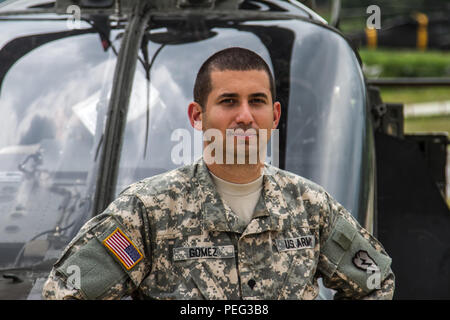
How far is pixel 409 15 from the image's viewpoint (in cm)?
2555

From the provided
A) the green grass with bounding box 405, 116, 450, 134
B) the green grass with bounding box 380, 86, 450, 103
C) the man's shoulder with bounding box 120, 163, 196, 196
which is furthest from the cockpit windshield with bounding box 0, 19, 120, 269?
the green grass with bounding box 380, 86, 450, 103

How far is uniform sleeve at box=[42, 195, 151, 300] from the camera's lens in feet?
6.76

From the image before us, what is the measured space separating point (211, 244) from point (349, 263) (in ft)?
1.44

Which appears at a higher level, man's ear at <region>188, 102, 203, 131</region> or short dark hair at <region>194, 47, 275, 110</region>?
short dark hair at <region>194, 47, 275, 110</region>

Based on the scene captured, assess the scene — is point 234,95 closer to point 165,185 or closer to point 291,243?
point 165,185

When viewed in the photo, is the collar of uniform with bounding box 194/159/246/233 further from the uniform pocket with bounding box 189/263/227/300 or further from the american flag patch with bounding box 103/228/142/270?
the american flag patch with bounding box 103/228/142/270

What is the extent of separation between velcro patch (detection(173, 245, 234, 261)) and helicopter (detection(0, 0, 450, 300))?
833 mm

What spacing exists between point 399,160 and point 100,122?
5.62ft

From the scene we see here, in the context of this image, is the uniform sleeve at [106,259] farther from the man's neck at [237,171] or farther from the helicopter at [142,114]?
the helicopter at [142,114]

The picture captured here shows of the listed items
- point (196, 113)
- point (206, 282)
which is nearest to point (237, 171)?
point (196, 113)

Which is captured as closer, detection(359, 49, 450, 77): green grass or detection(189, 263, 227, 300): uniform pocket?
detection(189, 263, 227, 300): uniform pocket

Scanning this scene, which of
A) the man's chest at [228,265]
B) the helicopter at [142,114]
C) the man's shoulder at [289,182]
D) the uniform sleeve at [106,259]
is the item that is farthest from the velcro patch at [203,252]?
the helicopter at [142,114]

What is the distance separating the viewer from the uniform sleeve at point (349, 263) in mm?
2271
